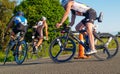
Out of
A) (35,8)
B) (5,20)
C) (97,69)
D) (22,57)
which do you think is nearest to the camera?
(97,69)

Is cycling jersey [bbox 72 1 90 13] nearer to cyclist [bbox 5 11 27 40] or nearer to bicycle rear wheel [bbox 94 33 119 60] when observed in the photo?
bicycle rear wheel [bbox 94 33 119 60]

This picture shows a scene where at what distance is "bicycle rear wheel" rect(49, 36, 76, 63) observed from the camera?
873cm

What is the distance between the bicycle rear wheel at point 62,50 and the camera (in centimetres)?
873

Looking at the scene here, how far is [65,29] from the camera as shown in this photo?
8680 millimetres

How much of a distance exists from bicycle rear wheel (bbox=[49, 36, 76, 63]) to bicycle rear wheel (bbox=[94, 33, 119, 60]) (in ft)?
1.89

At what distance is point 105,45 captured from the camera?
8.84 metres

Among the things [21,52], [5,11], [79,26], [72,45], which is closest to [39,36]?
[21,52]

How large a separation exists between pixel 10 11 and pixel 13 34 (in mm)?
36140

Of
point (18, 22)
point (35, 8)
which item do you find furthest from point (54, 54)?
point (35, 8)

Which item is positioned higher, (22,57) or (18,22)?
(18,22)

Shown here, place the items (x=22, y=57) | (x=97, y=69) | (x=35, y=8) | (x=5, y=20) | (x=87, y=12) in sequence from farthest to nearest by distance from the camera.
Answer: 1. (x=35, y=8)
2. (x=5, y=20)
3. (x=22, y=57)
4. (x=87, y=12)
5. (x=97, y=69)

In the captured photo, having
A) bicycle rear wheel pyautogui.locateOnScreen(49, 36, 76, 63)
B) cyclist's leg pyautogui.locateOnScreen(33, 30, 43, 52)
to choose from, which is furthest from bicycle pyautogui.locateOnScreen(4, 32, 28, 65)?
cyclist's leg pyautogui.locateOnScreen(33, 30, 43, 52)

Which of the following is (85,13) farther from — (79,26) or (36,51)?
(36,51)

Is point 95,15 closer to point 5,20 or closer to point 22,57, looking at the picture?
point 22,57
